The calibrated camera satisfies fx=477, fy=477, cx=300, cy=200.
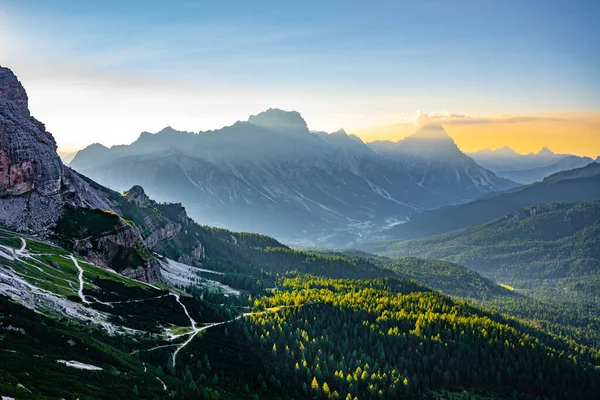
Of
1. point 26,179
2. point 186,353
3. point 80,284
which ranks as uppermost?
point 26,179

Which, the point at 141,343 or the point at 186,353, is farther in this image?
the point at 186,353

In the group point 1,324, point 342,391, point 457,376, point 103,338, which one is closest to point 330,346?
point 342,391

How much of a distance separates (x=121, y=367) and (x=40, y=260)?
66.9 m

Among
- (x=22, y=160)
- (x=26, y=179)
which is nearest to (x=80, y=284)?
(x=26, y=179)

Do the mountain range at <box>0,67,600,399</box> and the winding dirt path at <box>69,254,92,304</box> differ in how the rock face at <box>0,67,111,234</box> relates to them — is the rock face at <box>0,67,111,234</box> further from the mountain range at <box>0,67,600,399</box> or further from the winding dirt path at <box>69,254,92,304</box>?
the winding dirt path at <box>69,254,92,304</box>

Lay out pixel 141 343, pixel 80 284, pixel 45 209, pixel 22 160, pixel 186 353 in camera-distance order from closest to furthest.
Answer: pixel 141 343 → pixel 186 353 → pixel 80 284 → pixel 22 160 → pixel 45 209

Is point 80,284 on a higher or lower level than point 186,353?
higher

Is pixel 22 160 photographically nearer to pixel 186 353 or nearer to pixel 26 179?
pixel 26 179

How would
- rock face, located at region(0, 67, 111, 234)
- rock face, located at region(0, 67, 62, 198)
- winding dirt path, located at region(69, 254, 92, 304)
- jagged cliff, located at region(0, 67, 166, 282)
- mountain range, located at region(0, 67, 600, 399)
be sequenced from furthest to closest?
rock face, located at region(0, 67, 62, 198)
jagged cliff, located at region(0, 67, 166, 282)
rock face, located at region(0, 67, 111, 234)
winding dirt path, located at region(69, 254, 92, 304)
mountain range, located at region(0, 67, 600, 399)

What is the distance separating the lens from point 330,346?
593 ft

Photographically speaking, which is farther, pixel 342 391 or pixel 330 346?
pixel 330 346

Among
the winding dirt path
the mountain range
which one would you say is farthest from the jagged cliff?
the winding dirt path

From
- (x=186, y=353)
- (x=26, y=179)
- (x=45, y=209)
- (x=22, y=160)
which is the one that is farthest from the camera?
(x=45, y=209)

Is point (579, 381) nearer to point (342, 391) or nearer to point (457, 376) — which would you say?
point (457, 376)
